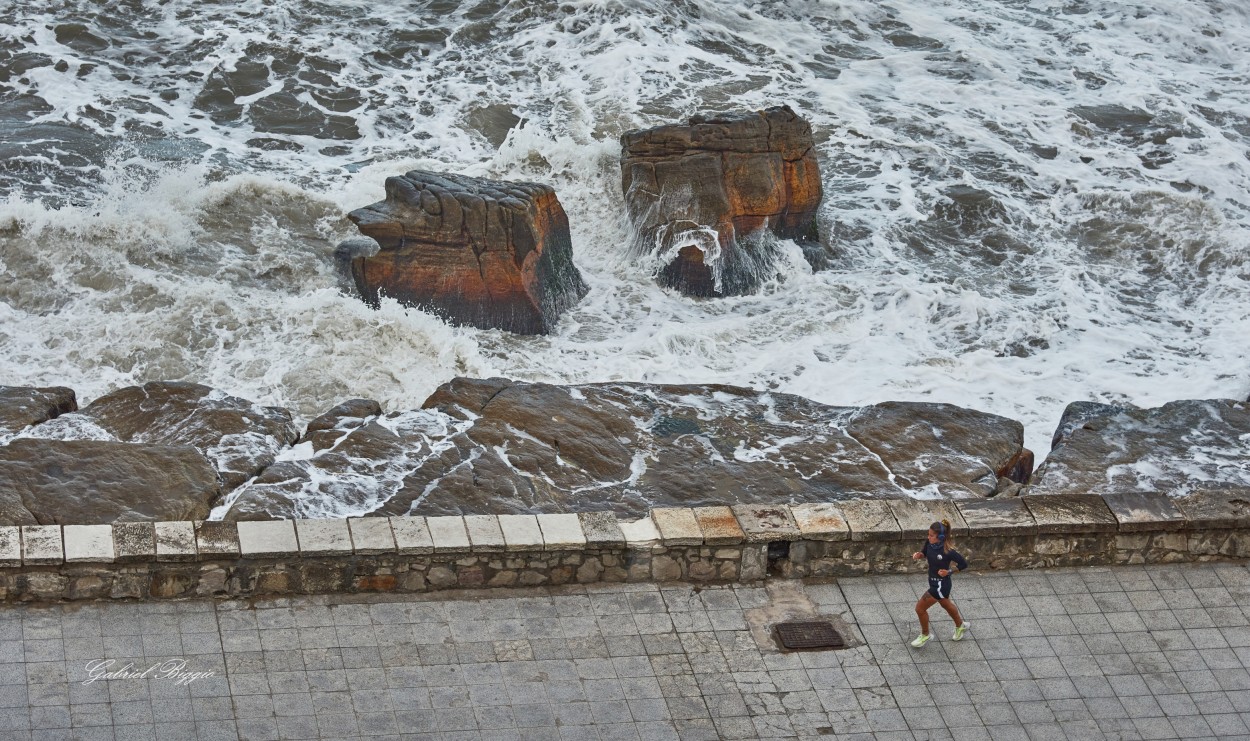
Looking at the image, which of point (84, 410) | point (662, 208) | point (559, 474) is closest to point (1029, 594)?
point (559, 474)

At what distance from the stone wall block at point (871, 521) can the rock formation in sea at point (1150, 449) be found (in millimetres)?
3232

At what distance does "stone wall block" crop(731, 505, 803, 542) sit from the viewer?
30.4 feet

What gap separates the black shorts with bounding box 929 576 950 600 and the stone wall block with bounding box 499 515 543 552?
237cm

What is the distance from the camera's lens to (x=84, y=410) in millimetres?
12625

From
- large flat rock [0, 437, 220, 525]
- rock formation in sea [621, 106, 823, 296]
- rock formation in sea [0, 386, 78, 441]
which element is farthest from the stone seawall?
rock formation in sea [621, 106, 823, 296]

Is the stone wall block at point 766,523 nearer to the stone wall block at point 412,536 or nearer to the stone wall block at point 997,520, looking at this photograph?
the stone wall block at point 997,520

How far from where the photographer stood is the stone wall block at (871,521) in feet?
30.7

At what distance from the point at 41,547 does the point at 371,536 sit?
184 centimetres

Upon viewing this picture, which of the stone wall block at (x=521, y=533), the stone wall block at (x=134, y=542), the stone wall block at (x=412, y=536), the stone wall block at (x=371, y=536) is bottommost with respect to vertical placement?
the stone wall block at (x=521, y=533)

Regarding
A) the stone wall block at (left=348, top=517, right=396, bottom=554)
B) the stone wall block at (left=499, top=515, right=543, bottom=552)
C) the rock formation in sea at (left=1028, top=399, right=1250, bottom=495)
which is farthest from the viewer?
the rock formation in sea at (left=1028, top=399, right=1250, bottom=495)

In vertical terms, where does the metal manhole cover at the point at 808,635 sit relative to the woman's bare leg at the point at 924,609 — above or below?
below

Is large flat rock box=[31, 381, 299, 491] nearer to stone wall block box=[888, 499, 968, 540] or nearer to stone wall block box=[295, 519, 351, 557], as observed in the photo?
stone wall block box=[295, 519, 351, 557]

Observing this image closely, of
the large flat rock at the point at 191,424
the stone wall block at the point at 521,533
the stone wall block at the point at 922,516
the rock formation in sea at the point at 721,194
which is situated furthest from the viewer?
the rock formation in sea at the point at 721,194

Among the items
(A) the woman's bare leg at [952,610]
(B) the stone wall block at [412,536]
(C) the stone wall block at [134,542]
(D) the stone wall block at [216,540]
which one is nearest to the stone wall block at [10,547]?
(C) the stone wall block at [134,542]
